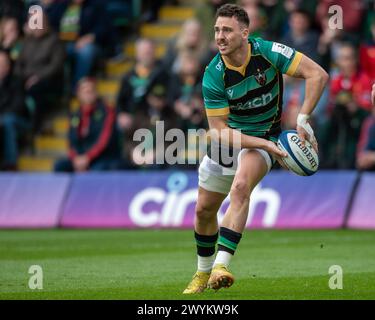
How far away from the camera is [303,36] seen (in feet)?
57.6

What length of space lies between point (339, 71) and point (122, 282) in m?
8.17

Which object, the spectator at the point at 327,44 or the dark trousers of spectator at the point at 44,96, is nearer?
the spectator at the point at 327,44

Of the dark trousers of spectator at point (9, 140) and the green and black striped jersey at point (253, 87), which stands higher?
the green and black striped jersey at point (253, 87)

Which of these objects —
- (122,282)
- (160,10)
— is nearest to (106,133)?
(160,10)

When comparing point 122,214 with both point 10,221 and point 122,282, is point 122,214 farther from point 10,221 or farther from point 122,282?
point 122,282

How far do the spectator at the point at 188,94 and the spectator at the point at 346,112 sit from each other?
2163mm

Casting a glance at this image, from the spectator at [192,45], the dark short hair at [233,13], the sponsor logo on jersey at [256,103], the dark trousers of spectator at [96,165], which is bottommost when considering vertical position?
the dark trousers of spectator at [96,165]

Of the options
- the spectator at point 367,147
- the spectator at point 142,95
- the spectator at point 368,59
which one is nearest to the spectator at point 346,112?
the spectator at point 368,59

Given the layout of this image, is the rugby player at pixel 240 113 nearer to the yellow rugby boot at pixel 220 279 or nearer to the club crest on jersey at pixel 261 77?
the club crest on jersey at pixel 261 77

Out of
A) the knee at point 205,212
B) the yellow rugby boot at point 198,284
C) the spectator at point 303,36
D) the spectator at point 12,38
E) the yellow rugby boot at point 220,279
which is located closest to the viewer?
the yellow rugby boot at point 220,279

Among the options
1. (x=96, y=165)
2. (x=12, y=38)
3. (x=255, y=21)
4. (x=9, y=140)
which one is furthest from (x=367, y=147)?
(x=12, y=38)

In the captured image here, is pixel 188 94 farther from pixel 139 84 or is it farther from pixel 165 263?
pixel 165 263

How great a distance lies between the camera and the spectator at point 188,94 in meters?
17.9

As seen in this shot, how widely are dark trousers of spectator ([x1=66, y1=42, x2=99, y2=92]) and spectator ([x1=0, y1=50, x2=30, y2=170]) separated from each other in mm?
1094
